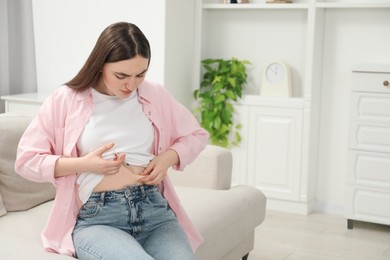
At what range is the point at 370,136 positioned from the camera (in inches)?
151

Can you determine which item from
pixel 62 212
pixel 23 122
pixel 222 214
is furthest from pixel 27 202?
pixel 222 214

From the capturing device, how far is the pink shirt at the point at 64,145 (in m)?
2.01

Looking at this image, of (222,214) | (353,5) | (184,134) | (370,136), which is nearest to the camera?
(184,134)

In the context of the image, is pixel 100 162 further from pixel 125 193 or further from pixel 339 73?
pixel 339 73

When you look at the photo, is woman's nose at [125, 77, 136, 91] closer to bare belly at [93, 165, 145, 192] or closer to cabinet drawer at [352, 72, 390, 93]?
bare belly at [93, 165, 145, 192]

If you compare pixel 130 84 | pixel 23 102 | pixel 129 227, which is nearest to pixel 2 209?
pixel 129 227

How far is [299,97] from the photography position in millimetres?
4340

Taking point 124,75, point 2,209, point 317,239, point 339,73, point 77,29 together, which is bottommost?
point 317,239

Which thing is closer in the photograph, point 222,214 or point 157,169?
point 157,169

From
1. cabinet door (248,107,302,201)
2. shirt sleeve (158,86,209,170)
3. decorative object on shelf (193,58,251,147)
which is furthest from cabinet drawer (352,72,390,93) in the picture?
shirt sleeve (158,86,209,170)

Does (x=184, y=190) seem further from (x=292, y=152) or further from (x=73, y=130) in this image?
(x=292, y=152)

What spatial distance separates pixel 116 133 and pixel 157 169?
171mm

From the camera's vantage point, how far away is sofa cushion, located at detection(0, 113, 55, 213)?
2.56 meters

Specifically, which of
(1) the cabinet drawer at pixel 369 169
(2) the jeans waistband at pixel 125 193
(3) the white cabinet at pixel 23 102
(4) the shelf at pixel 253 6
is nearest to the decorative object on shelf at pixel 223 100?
(4) the shelf at pixel 253 6
